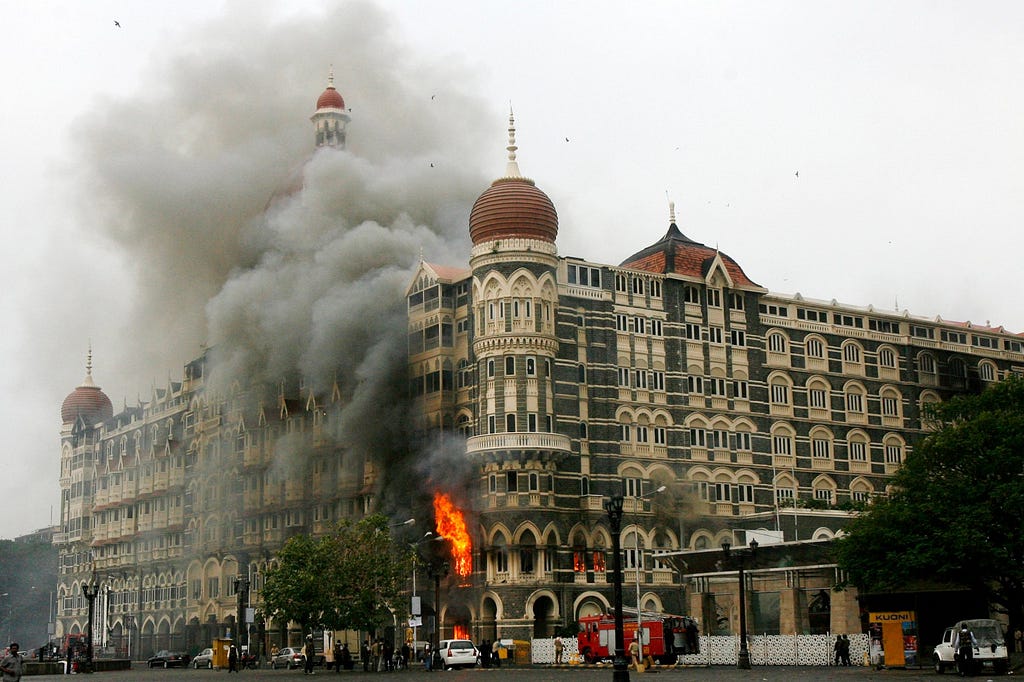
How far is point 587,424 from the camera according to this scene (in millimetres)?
91125

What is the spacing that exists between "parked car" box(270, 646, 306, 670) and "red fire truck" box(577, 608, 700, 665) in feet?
78.5

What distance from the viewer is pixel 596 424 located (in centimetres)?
9144

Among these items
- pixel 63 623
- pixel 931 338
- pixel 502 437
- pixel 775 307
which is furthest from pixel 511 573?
pixel 63 623

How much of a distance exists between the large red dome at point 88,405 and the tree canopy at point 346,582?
86509mm

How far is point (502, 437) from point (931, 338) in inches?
1721

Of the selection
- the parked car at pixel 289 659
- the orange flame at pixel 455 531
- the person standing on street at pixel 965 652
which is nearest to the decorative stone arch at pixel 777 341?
the orange flame at pixel 455 531

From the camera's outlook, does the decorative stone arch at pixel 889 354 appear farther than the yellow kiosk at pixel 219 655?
Yes

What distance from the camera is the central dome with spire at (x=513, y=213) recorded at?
88.5 m

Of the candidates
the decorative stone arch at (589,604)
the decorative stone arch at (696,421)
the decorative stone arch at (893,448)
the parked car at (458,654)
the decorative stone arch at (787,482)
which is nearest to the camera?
the parked car at (458,654)

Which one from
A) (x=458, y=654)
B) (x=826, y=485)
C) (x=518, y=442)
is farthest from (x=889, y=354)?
(x=458, y=654)

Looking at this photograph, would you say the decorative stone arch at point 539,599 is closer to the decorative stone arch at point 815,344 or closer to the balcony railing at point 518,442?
the balcony railing at point 518,442

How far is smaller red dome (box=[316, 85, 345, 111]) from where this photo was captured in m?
123

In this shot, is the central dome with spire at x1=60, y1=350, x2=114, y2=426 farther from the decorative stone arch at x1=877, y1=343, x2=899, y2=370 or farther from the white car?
the white car

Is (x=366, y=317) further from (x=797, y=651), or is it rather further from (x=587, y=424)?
(x=797, y=651)
